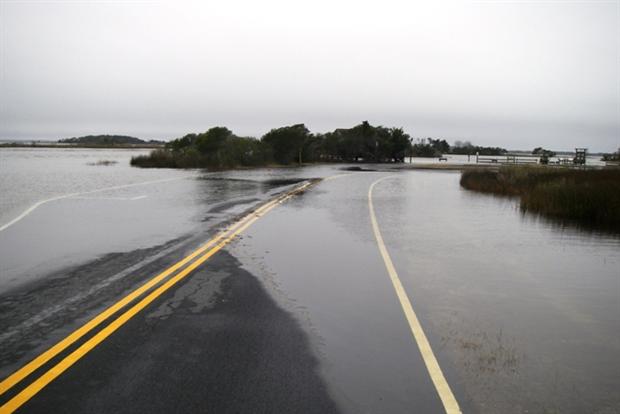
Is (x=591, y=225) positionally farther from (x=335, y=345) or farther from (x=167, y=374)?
(x=167, y=374)

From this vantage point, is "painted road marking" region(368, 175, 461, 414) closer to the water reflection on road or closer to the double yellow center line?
the water reflection on road

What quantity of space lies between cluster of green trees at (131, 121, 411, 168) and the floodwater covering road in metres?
40.6

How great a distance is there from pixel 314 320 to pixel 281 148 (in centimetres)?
5837

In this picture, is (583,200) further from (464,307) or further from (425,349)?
(425,349)

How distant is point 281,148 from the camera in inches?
2496

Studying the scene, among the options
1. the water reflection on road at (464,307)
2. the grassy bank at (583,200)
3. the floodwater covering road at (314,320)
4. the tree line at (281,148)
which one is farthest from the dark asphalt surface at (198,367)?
the tree line at (281,148)

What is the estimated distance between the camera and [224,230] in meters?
12.0

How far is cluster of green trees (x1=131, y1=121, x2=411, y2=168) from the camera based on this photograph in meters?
52.1

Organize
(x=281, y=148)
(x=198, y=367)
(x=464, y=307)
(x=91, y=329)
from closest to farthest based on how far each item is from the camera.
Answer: (x=198, y=367) < (x=91, y=329) < (x=464, y=307) < (x=281, y=148)

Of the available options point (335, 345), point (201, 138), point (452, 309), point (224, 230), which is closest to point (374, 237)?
point (224, 230)

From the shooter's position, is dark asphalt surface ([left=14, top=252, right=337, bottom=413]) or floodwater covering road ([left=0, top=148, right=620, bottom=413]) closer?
dark asphalt surface ([left=14, top=252, right=337, bottom=413])

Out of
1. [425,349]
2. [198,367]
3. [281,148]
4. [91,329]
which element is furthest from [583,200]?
[281,148]

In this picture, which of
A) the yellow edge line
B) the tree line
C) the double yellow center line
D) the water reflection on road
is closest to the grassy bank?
the water reflection on road

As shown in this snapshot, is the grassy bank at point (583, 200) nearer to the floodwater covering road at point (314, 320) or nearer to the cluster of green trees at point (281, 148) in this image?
the floodwater covering road at point (314, 320)
